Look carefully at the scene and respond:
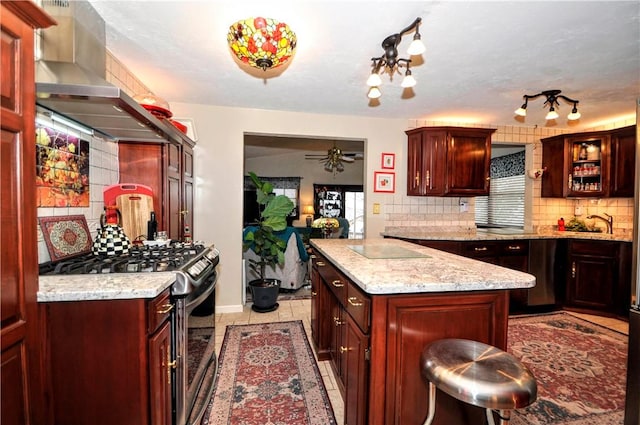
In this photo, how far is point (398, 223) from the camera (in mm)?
4008

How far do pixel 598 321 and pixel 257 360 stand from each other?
3.75 m

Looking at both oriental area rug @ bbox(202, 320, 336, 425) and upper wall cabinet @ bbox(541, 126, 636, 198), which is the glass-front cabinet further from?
oriental area rug @ bbox(202, 320, 336, 425)

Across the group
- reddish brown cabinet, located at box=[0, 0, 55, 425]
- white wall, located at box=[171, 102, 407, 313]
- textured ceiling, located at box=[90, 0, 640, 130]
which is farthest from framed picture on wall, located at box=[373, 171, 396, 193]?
reddish brown cabinet, located at box=[0, 0, 55, 425]

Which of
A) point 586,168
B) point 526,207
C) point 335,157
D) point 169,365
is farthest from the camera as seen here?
point 335,157

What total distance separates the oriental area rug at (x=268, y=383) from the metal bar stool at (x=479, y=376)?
100cm

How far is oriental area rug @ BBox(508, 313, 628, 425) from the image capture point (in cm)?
183

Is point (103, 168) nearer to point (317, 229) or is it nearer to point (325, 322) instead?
point (325, 322)

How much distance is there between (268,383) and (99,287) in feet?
4.57

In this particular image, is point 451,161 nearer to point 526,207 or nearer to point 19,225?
point 526,207

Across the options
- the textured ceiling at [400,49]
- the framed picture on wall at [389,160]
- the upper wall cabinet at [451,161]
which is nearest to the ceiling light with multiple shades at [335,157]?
the framed picture on wall at [389,160]

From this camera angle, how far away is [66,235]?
5.55 ft

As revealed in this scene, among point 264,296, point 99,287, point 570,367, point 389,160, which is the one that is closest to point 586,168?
point 389,160

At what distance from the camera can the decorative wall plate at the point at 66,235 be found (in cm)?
157

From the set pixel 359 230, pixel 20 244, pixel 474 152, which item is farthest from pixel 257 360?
pixel 359 230
